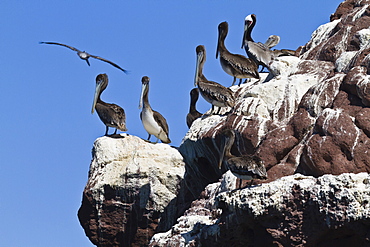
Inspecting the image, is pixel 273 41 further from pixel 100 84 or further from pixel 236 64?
pixel 100 84

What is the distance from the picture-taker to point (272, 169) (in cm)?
1448

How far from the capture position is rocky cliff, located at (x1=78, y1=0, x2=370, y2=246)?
1243 centimetres

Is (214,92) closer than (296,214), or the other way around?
(296,214)

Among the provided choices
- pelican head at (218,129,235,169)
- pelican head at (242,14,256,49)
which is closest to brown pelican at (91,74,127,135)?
pelican head at (218,129,235,169)

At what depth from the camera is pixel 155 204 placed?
17.0m

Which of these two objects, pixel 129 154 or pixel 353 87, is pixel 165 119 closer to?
pixel 129 154

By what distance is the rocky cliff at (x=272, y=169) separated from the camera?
1243cm

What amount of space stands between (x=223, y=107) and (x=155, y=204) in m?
2.54

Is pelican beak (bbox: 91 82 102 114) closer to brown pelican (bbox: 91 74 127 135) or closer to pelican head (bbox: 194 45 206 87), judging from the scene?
brown pelican (bbox: 91 74 127 135)

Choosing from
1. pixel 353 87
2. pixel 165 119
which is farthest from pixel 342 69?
pixel 165 119

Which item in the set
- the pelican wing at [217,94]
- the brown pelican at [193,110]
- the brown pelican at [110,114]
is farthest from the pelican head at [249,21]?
the brown pelican at [110,114]

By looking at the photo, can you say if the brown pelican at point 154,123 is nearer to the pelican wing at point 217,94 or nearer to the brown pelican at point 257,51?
the pelican wing at point 217,94

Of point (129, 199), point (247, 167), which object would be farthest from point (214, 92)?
point (247, 167)

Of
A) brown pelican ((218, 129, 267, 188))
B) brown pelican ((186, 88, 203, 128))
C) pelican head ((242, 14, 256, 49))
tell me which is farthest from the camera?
pelican head ((242, 14, 256, 49))
